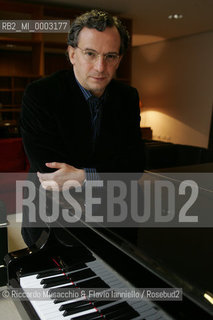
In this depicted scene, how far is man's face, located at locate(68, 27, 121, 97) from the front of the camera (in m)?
1.18

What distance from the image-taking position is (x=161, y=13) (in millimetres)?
5320

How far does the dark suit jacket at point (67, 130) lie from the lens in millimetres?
1303

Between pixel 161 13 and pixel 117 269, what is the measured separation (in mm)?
5310

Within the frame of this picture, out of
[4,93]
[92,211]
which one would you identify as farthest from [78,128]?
[4,93]

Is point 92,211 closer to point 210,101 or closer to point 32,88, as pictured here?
point 32,88

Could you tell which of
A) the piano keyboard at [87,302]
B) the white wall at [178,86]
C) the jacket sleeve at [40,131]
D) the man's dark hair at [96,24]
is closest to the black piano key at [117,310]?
the piano keyboard at [87,302]

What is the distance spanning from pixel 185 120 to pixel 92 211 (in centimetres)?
672

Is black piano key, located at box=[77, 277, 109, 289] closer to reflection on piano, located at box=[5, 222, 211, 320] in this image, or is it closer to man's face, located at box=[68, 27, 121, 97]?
reflection on piano, located at box=[5, 222, 211, 320]

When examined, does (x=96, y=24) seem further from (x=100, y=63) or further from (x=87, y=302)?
(x=87, y=302)

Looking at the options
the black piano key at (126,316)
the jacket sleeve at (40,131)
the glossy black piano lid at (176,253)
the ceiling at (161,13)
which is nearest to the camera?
the glossy black piano lid at (176,253)

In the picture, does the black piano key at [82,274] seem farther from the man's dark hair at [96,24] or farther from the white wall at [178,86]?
the white wall at [178,86]

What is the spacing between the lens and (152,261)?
0.68 meters

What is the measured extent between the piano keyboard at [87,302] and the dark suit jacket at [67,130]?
39cm

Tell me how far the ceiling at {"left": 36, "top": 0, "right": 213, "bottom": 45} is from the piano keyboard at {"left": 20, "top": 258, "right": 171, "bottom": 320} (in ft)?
15.0
